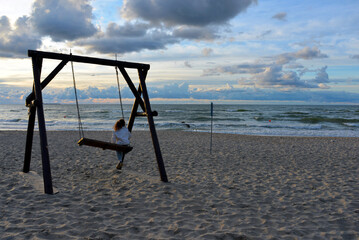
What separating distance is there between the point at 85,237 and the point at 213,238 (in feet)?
5.19

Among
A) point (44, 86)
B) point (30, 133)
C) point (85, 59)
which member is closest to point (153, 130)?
point (85, 59)

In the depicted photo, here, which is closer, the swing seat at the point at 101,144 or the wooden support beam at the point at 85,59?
the wooden support beam at the point at 85,59

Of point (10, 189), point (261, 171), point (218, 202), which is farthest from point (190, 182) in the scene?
point (10, 189)

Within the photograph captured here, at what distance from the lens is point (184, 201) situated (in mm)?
4727

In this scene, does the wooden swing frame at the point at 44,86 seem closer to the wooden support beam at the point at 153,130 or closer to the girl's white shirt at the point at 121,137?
the wooden support beam at the point at 153,130

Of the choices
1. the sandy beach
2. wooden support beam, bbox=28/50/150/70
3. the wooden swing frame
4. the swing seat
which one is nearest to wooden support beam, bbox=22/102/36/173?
the wooden swing frame

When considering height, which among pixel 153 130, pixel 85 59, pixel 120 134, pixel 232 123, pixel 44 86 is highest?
pixel 85 59

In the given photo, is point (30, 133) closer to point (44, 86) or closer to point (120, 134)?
point (44, 86)

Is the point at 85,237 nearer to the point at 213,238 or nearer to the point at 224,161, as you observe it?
the point at 213,238

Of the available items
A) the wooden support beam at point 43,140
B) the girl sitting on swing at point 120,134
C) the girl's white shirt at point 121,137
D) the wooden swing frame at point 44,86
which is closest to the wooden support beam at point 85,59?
the wooden swing frame at point 44,86

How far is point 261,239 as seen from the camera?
332 centimetres

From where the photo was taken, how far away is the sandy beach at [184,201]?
3514mm

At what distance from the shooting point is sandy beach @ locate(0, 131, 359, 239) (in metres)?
3.51

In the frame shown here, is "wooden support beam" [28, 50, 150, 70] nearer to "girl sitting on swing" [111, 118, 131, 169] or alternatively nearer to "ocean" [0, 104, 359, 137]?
"girl sitting on swing" [111, 118, 131, 169]
